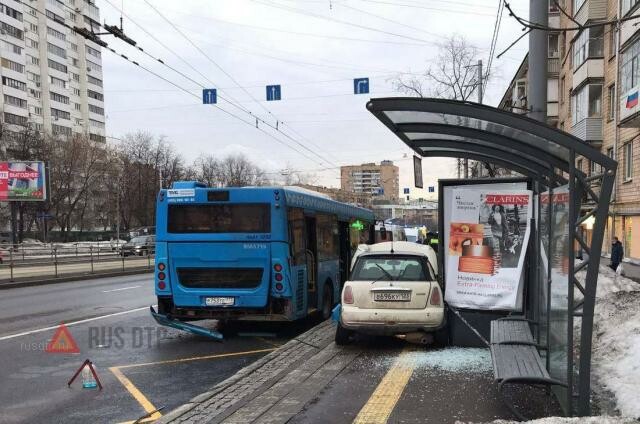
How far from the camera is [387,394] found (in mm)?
5609

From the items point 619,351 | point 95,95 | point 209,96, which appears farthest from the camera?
point 95,95

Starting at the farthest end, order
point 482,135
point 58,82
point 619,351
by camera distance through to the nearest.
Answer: point 58,82 < point 619,351 < point 482,135

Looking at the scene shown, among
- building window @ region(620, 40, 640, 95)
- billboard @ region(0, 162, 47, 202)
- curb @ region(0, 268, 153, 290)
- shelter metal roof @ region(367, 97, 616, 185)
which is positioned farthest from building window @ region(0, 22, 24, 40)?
shelter metal roof @ region(367, 97, 616, 185)

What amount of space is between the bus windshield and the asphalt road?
76.1 inches

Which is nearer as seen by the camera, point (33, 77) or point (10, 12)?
point (10, 12)

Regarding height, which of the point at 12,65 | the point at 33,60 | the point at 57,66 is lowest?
the point at 12,65

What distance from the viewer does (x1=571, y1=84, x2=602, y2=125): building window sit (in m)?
30.8

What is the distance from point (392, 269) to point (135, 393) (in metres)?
3.86

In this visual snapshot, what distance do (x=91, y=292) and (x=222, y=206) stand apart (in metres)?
9.58

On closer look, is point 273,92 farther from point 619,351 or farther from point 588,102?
point 588,102

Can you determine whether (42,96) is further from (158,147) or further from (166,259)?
(166,259)

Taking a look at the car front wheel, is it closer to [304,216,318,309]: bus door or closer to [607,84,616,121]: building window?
[304,216,318,309]: bus door

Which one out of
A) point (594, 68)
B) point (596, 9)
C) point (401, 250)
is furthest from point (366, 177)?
point (401, 250)

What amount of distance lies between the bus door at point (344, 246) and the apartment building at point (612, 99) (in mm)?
12648
